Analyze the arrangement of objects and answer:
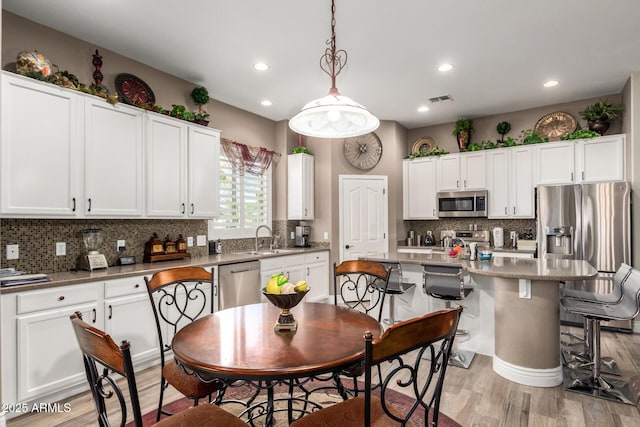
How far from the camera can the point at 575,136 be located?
15.1 feet

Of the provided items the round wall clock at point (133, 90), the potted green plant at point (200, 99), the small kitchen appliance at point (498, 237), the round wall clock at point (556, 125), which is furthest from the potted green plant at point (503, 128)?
the round wall clock at point (133, 90)

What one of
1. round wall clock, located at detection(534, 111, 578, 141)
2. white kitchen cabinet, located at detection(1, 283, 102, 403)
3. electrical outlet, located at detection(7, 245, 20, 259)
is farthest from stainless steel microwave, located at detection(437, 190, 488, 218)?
electrical outlet, located at detection(7, 245, 20, 259)

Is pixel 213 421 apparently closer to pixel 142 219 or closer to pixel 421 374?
pixel 421 374

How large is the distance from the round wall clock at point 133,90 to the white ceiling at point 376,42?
0.23 meters

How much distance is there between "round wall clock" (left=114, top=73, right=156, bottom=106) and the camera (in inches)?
134

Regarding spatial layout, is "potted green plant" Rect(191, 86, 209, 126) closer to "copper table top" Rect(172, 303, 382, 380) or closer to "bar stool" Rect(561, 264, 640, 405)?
"copper table top" Rect(172, 303, 382, 380)

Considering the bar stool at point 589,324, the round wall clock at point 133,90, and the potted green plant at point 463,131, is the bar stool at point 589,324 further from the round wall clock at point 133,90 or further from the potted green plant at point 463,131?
the round wall clock at point 133,90

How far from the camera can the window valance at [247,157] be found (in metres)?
4.81

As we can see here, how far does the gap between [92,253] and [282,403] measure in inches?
80.9

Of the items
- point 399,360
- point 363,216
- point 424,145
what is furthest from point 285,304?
point 424,145

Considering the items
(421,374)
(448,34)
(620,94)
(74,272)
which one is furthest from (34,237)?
(620,94)

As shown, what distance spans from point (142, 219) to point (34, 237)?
878 millimetres

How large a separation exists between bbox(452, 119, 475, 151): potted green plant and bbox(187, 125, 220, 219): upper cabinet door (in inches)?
146

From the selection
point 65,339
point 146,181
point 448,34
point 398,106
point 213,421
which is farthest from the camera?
point 398,106
